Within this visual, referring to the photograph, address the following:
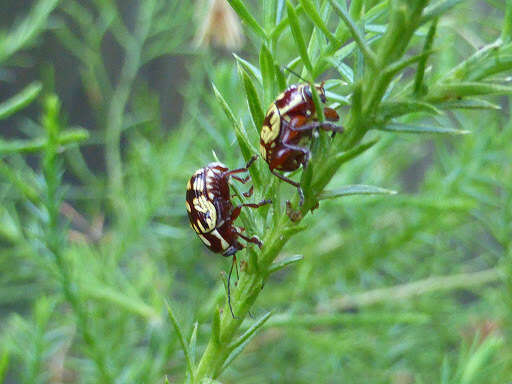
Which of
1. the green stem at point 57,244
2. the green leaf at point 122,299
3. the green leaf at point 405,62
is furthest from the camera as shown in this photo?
the green leaf at point 122,299

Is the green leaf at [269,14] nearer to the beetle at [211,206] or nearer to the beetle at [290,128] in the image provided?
the beetle at [290,128]

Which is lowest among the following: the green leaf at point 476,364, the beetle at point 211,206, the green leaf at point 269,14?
the green leaf at point 476,364

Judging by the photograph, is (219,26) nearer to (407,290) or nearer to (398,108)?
(407,290)

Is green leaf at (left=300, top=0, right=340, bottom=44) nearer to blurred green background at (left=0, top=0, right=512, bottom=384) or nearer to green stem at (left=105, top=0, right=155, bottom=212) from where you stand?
blurred green background at (left=0, top=0, right=512, bottom=384)

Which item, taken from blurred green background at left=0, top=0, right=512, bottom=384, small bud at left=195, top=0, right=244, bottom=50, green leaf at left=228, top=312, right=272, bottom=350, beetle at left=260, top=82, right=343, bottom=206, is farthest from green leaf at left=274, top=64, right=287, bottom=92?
small bud at left=195, top=0, right=244, bottom=50

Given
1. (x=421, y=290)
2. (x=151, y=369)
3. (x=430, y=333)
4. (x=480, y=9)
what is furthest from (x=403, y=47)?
(x=480, y=9)

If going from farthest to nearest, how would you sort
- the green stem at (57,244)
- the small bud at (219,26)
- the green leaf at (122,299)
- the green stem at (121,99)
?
the green stem at (121,99) < the small bud at (219,26) < the green leaf at (122,299) < the green stem at (57,244)

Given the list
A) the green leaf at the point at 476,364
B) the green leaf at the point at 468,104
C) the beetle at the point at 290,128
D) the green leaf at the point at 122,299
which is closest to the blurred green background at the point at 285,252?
the green leaf at the point at 122,299
